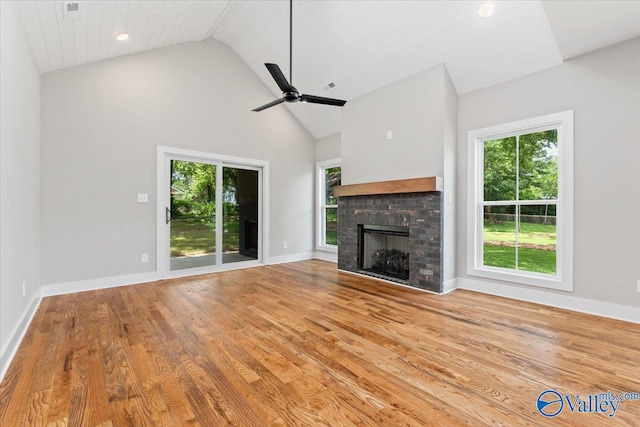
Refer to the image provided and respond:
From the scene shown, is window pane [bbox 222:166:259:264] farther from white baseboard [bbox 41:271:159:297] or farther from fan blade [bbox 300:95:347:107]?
fan blade [bbox 300:95:347:107]

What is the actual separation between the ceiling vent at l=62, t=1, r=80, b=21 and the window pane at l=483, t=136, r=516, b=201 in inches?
191

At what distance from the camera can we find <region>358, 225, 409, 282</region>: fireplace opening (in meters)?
4.50

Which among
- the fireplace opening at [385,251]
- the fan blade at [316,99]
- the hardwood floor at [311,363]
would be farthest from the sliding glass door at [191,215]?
the fireplace opening at [385,251]

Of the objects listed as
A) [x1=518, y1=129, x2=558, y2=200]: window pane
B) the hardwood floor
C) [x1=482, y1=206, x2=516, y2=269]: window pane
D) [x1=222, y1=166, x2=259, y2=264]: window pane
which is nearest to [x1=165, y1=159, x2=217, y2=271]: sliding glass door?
[x1=222, y1=166, x2=259, y2=264]: window pane

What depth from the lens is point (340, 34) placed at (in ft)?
13.6

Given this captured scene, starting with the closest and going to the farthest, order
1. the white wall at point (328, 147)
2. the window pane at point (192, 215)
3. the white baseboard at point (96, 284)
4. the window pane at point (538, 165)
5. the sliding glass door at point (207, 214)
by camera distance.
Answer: the window pane at point (538, 165) → the white baseboard at point (96, 284) → the sliding glass door at point (207, 214) → the window pane at point (192, 215) → the white wall at point (328, 147)

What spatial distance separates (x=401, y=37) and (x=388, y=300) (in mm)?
3350

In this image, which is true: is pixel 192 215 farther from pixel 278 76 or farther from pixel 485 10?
pixel 485 10

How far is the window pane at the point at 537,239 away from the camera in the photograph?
350 cm

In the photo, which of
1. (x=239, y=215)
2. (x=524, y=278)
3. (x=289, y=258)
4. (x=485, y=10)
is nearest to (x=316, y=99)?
(x=485, y=10)

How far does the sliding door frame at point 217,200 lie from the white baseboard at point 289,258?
146 mm

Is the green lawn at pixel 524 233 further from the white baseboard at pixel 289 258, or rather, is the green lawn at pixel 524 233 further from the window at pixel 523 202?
the white baseboard at pixel 289 258

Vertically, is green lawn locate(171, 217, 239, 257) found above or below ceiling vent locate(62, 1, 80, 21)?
below

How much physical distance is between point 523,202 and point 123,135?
555 centimetres
